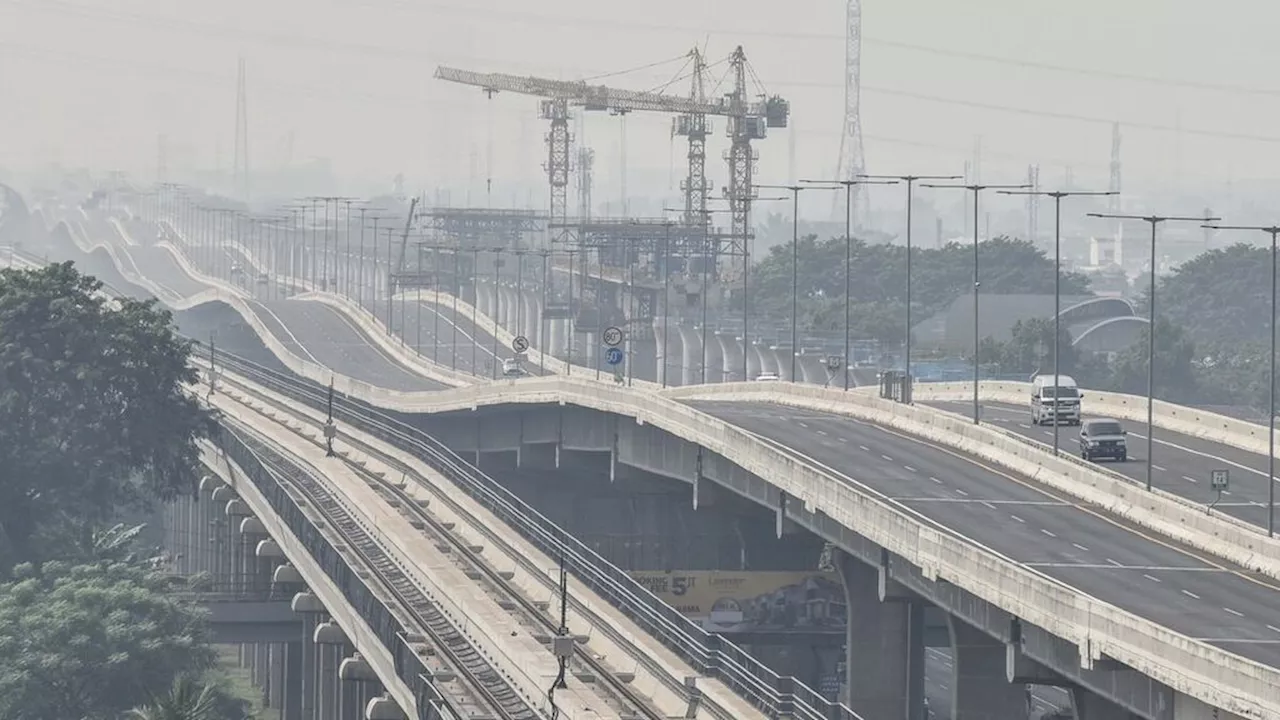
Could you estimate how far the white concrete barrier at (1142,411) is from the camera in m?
113

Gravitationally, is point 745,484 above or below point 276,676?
above

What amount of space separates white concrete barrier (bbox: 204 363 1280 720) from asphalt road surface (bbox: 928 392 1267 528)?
26.8 feet

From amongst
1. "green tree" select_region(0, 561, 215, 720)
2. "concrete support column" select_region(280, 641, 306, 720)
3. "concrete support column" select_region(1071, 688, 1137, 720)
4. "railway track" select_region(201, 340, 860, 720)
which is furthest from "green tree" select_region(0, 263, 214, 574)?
"concrete support column" select_region(1071, 688, 1137, 720)

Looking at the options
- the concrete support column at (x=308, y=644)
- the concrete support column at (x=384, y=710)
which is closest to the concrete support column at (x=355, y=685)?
the concrete support column at (x=384, y=710)

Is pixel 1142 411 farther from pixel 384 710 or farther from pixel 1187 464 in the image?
pixel 384 710

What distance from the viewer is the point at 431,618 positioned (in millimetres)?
97500

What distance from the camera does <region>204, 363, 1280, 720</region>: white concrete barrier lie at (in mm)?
59000

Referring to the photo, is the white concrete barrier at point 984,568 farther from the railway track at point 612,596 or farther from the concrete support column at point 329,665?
the concrete support column at point 329,665

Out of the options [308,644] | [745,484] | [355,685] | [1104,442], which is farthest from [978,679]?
[308,644]

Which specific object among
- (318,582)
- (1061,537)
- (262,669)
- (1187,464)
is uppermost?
(1187,464)

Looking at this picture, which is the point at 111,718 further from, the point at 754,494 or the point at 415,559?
the point at 754,494

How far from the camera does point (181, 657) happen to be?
4321 inches

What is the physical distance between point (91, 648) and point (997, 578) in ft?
146

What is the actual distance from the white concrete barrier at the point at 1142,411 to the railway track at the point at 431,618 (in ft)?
106
